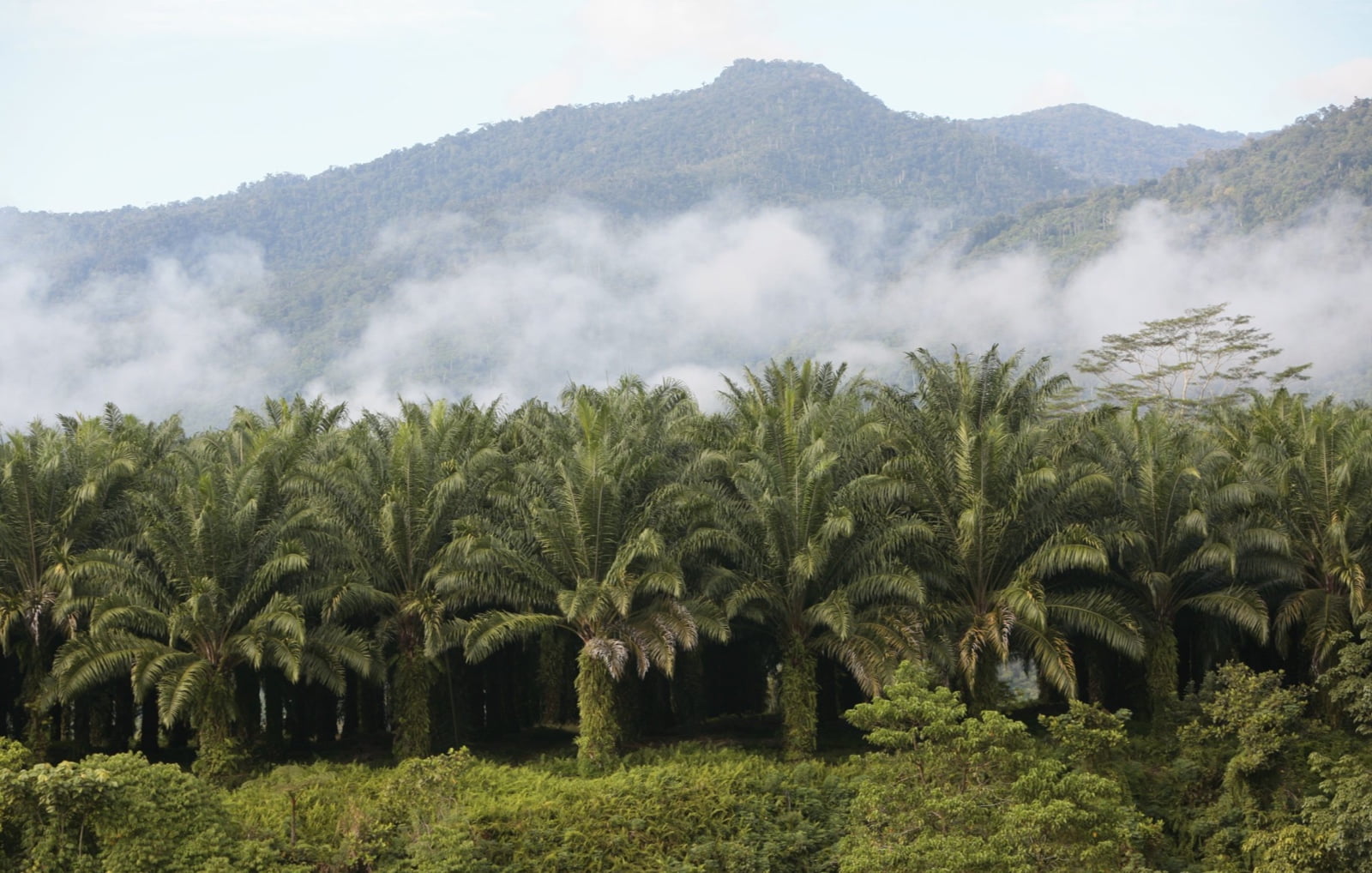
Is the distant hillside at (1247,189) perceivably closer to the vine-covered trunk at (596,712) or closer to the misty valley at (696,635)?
the misty valley at (696,635)

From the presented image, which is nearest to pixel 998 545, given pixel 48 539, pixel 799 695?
pixel 799 695

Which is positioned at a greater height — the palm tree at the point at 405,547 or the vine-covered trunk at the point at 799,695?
the palm tree at the point at 405,547

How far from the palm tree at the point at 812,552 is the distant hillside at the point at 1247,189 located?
115 m

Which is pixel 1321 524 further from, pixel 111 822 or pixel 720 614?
pixel 111 822

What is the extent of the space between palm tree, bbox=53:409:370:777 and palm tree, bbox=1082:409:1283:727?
1484cm

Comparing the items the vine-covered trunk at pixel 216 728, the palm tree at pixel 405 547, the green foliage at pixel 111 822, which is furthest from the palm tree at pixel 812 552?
the green foliage at pixel 111 822

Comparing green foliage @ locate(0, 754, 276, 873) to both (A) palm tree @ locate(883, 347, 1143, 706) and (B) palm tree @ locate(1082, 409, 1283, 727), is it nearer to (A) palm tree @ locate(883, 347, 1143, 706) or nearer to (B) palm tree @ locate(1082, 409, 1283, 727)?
(A) palm tree @ locate(883, 347, 1143, 706)

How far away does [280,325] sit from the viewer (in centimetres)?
16738

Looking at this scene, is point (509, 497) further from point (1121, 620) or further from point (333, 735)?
point (1121, 620)

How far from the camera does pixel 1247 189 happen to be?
135 m

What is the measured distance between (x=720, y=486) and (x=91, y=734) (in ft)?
46.5

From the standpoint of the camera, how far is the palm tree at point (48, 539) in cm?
2470

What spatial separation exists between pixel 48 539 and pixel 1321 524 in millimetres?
24183

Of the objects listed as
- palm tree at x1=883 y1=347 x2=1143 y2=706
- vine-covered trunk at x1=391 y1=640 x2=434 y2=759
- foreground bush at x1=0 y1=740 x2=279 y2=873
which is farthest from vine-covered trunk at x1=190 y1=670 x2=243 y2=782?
palm tree at x1=883 y1=347 x2=1143 y2=706
